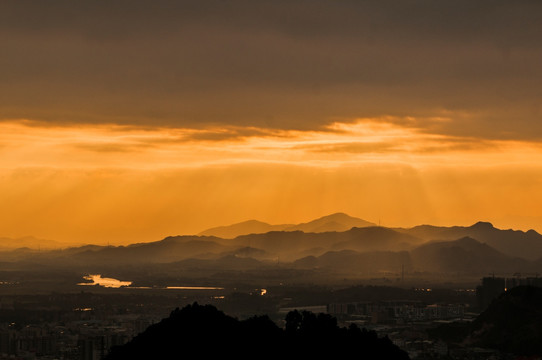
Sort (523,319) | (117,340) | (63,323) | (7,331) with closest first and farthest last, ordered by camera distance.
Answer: (117,340), (523,319), (7,331), (63,323)

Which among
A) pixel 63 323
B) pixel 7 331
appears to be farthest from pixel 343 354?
pixel 63 323

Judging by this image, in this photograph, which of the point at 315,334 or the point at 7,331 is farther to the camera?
the point at 7,331

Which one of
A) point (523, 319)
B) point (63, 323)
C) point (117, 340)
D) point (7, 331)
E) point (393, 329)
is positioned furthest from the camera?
point (63, 323)

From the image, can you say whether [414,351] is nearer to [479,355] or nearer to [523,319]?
[479,355]

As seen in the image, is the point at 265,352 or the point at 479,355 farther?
the point at 479,355

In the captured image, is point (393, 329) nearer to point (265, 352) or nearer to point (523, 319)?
point (523, 319)

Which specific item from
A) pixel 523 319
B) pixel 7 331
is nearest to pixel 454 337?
pixel 523 319
